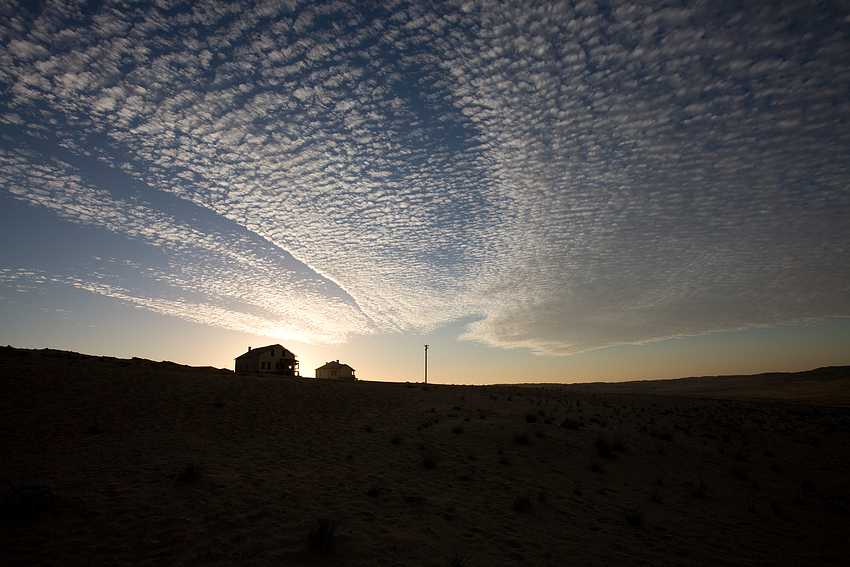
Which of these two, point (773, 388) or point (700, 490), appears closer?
point (700, 490)

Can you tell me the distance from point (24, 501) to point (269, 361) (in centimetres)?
4624

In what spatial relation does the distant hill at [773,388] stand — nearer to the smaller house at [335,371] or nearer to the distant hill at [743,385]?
the distant hill at [743,385]

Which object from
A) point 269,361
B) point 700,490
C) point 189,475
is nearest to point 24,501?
point 189,475

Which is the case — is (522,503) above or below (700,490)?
above

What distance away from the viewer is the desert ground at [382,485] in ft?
23.2

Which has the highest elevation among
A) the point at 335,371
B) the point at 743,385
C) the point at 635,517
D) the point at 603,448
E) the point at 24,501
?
the point at 335,371

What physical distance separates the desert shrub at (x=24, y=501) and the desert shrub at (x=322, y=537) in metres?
4.96

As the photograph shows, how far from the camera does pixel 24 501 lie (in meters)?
7.25

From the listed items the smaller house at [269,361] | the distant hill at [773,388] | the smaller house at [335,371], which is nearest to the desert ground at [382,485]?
the smaller house at [269,361]

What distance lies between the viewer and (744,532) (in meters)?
9.17

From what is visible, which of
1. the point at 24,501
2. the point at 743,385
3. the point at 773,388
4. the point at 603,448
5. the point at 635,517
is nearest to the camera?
the point at 24,501

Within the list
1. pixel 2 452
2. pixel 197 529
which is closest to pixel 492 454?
pixel 197 529

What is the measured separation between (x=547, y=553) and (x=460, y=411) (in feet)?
47.0

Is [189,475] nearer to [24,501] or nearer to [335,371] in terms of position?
[24,501]
